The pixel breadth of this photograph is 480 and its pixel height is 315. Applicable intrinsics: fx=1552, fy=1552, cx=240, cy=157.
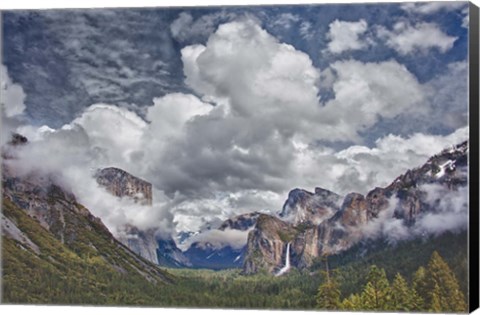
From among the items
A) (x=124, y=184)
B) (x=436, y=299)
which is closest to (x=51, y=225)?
(x=124, y=184)

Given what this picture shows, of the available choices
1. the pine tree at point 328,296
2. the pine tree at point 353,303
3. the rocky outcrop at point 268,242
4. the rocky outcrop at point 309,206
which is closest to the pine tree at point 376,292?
the pine tree at point 353,303

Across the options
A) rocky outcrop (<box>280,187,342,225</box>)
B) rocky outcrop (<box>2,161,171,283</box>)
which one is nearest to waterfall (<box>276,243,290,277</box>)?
rocky outcrop (<box>280,187,342,225</box>)

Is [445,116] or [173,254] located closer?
[445,116]

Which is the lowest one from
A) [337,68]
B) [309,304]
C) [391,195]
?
[309,304]

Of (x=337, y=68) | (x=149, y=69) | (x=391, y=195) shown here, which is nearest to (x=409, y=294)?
(x=391, y=195)

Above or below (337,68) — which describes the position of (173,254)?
below

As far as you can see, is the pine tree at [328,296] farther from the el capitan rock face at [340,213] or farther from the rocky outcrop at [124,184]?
the rocky outcrop at [124,184]

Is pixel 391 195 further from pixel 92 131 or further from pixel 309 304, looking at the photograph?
pixel 92 131

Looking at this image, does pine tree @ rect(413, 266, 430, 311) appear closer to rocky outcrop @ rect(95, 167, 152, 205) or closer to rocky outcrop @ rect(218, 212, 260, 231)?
rocky outcrop @ rect(218, 212, 260, 231)
